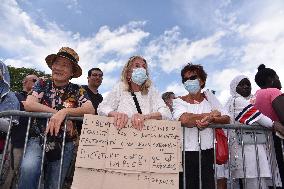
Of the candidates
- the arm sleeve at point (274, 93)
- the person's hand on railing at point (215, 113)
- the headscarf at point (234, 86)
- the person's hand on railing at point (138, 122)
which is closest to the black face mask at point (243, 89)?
the headscarf at point (234, 86)

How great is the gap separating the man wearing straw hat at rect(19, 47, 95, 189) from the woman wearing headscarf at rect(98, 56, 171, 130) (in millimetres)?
292

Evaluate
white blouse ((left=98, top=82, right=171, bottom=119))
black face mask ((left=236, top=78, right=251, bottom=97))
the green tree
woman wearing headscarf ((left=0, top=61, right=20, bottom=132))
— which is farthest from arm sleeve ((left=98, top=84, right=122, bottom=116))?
the green tree

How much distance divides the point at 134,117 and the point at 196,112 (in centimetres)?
99

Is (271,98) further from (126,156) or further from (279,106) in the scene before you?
(126,156)

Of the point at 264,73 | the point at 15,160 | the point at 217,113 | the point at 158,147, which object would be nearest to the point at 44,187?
the point at 15,160

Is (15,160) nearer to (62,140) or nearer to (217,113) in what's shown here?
(62,140)

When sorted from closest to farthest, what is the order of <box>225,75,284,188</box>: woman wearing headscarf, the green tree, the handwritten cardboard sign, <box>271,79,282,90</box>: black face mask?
1. the handwritten cardboard sign
2. <box>225,75,284,188</box>: woman wearing headscarf
3. <box>271,79,282,90</box>: black face mask
4. the green tree

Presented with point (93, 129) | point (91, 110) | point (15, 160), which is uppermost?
point (91, 110)

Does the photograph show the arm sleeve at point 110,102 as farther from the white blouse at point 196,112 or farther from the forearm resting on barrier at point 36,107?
the white blouse at point 196,112

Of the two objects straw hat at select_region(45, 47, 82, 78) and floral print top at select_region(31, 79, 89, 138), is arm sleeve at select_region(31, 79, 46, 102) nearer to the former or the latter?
floral print top at select_region(31, 79, 89, 138)

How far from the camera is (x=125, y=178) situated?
344cm

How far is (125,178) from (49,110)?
3.71ft

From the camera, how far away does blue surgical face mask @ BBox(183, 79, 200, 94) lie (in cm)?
443

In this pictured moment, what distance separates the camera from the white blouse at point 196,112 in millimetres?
4078
